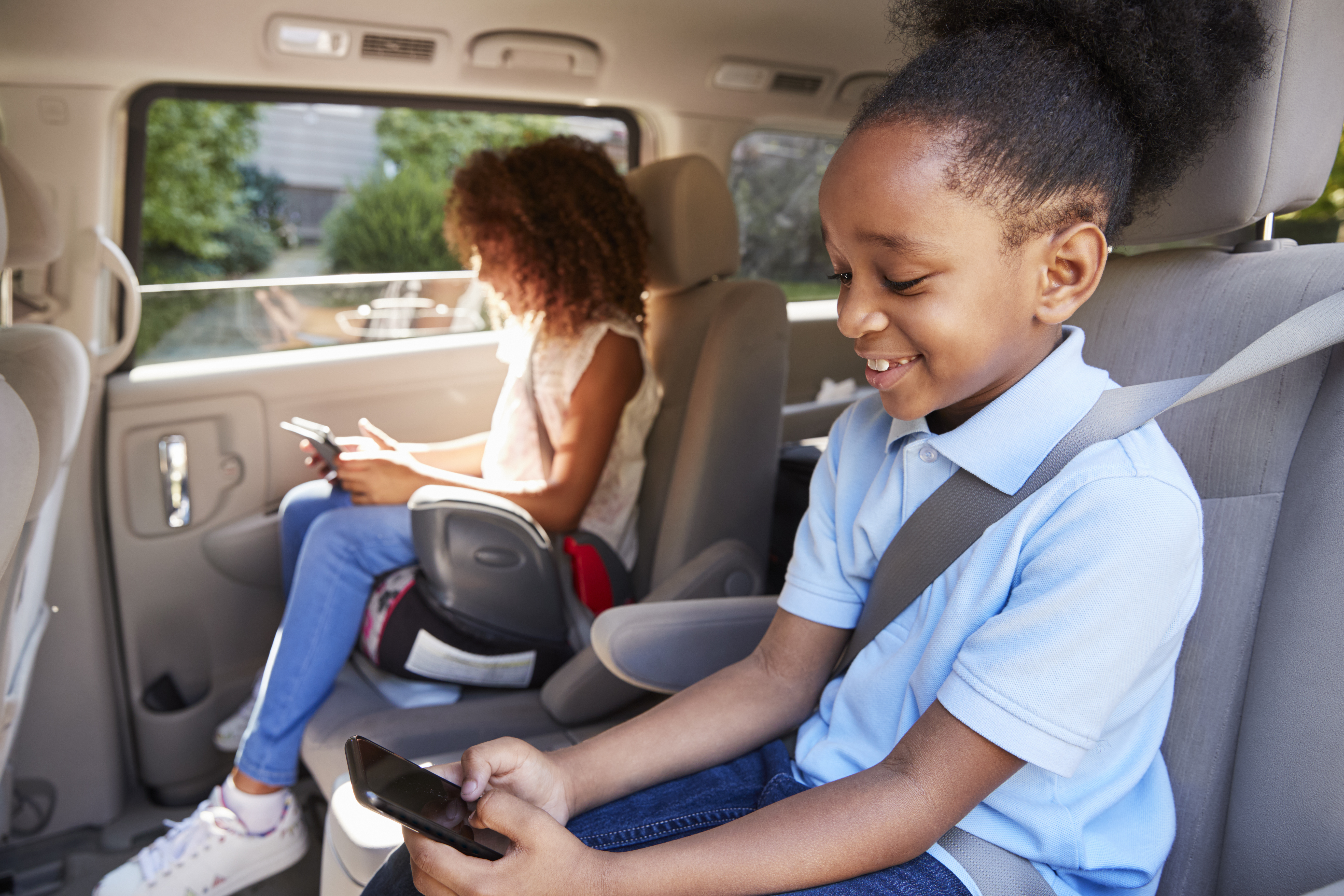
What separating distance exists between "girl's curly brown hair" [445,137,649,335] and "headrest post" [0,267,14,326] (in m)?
0.88

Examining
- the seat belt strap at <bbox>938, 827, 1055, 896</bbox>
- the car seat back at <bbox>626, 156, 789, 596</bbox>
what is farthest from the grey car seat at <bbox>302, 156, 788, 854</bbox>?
the seat belt strap at <bbox>938, 827, 1055, 896</bbox>

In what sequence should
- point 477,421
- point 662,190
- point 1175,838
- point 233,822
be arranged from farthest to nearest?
point 477,421 < point 662,190 < point 233,822 < point 1175,838

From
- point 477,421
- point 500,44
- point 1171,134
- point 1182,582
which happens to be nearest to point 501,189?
point 500,44

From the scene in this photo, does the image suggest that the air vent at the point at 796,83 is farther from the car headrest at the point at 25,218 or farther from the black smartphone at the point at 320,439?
the car headrest at the point at 25,218

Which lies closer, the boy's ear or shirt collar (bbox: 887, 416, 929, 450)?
the boy's ear

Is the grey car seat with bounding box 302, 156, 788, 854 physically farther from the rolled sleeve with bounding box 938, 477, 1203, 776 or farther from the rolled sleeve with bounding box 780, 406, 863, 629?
the rolled sleeve with bounding box 938, 477, 1203, 776

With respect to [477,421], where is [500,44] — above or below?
above

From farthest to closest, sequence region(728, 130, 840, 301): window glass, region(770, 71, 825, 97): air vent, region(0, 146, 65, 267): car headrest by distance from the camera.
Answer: region(728, 130, 840, 301): window glass
region(770, 71, 825, 97): air vent
region(0, 146, 65, 267): car headrest

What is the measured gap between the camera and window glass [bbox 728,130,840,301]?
2.59m

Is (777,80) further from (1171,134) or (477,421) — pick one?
(1171,134)

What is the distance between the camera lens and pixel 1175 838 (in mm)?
965

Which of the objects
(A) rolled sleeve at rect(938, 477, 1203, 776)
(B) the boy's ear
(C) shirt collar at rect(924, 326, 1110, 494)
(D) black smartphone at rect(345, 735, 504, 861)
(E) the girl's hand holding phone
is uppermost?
(B) the boy's ear

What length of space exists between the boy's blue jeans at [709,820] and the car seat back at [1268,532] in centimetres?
32

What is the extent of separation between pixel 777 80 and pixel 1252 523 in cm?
159
